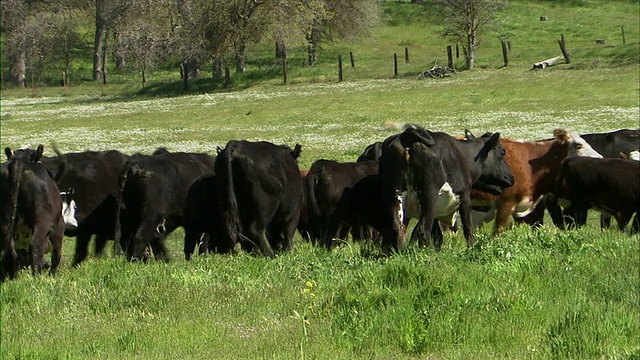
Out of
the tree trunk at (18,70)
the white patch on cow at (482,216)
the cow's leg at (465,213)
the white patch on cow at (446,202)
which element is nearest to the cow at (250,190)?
the white patch on cow at (446,202)

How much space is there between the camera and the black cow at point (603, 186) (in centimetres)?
1370

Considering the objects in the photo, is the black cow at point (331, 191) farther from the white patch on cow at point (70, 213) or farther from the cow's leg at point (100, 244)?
the white patch on cow at point (70, 213)

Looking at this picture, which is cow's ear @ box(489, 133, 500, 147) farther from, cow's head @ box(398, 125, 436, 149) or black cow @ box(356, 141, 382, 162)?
cow's head @ box(398, 125, 436, 149)

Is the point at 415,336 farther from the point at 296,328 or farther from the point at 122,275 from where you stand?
the point at 122,275

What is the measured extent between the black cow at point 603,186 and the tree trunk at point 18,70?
80525 millimetres

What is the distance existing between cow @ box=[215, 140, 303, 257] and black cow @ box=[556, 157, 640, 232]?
14.5ft

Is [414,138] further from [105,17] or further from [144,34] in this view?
[105,17]

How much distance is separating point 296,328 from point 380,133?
29980 millimetres

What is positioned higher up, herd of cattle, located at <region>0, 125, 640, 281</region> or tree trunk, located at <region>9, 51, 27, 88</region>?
tree trunk, located at <region>9, 51, 27, 88</region>

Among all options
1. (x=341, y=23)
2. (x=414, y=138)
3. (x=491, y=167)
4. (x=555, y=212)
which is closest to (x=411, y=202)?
(x=414, y=138)

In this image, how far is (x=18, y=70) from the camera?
91250 millimetres

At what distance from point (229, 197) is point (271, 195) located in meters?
0.60

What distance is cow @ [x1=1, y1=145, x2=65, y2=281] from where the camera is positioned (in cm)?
1093

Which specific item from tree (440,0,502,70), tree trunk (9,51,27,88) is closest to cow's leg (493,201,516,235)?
tree (440,0,502,70)
